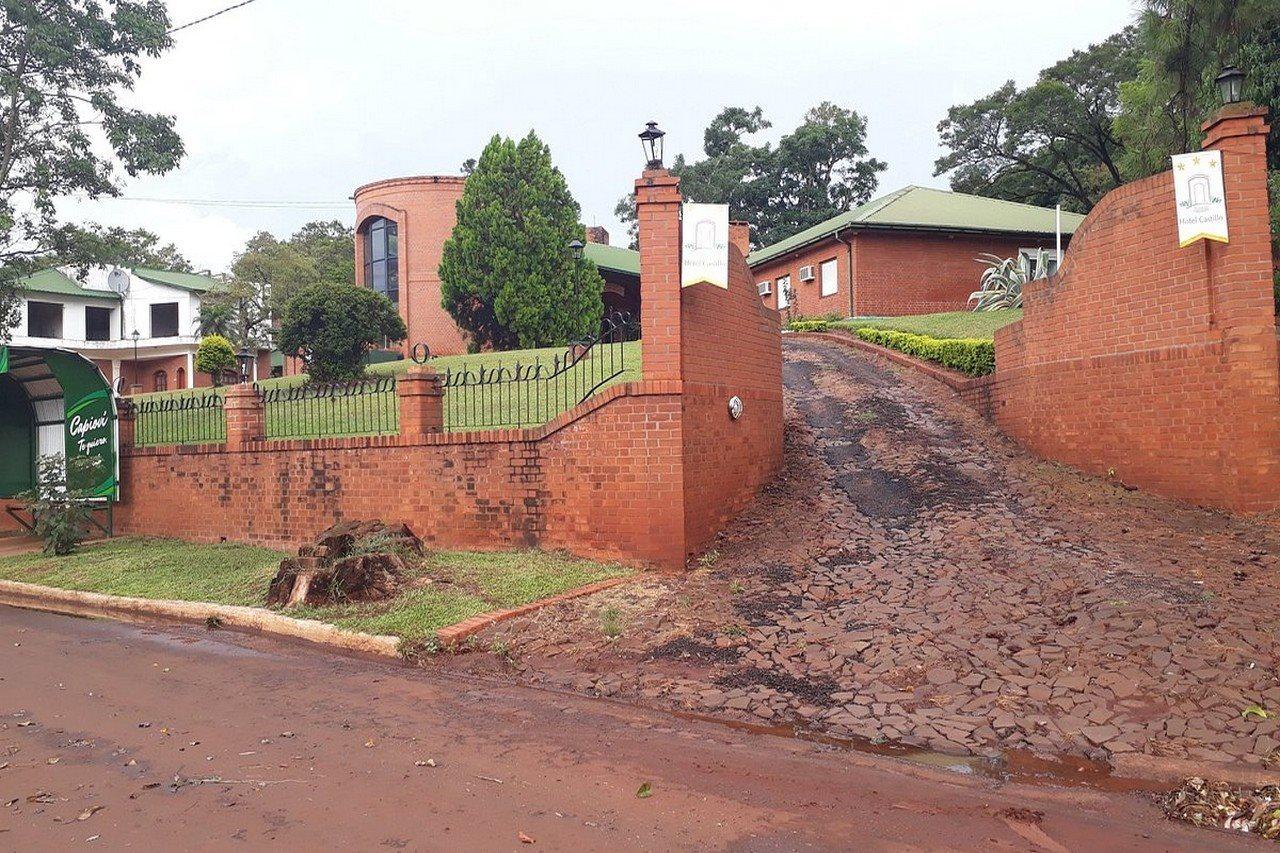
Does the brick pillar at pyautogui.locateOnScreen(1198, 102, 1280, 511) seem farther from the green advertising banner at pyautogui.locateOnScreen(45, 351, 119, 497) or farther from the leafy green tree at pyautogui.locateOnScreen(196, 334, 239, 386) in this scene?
the leafy green tree at pyautogui.locateOnScreen(196, 334, 239, 386)

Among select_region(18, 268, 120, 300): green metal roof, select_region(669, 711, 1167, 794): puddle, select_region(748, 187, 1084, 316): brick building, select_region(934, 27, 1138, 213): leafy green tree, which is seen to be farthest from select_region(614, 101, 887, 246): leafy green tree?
select_region(669, 711, 1167, 794): puddle

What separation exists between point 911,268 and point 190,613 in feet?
69.5

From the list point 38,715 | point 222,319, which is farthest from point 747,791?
point 222,319

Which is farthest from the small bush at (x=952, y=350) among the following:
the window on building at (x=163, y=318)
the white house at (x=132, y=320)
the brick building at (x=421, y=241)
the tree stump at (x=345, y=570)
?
the window on building at (x=163, y=318)

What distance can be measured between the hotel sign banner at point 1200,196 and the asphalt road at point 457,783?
5975 millimetres

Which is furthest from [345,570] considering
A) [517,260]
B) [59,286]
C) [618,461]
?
[59,286]

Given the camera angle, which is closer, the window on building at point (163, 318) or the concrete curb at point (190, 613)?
the concrete curb at point (190, 613)

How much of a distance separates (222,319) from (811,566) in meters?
34.8

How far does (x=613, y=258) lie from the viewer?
29.7 m

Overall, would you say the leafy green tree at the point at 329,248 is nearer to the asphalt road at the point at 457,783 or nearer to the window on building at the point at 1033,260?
the window on building at the point at 1033,260

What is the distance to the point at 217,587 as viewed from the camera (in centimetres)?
841

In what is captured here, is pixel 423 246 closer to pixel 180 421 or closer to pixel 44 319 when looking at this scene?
pixel 180 421

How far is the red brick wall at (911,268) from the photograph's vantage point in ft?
78.1

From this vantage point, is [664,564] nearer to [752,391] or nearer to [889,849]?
[752,391]
